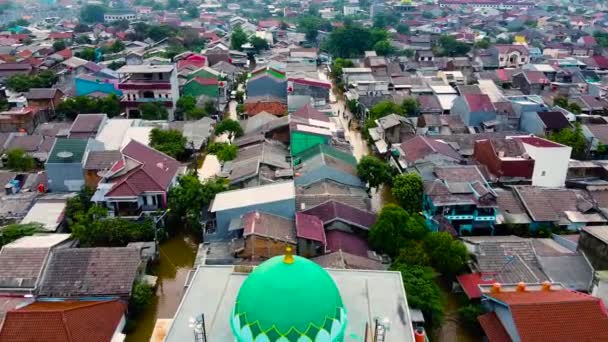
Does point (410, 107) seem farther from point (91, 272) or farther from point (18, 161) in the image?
point (91, 272)

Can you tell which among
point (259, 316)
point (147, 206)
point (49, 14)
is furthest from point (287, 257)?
point (49, 14)

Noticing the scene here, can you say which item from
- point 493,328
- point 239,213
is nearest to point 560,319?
point 493,328

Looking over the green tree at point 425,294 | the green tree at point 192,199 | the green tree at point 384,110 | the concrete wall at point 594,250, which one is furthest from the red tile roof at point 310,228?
the green tree at point 384,110

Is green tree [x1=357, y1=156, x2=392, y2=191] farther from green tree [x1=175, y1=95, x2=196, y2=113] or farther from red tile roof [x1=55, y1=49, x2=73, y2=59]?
red tile roof [x1=55, y1=49, x2=73, y2=59]

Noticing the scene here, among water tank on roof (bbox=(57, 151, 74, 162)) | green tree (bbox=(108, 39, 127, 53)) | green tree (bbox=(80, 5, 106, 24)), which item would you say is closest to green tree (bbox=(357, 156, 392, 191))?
water tank on roof (bbox=(57, 151, 74, 162))

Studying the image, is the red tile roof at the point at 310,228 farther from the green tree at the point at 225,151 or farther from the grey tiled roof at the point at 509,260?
the green tree at the point at 225,151

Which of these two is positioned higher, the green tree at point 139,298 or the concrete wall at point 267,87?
the concrete wall at point 267,87
